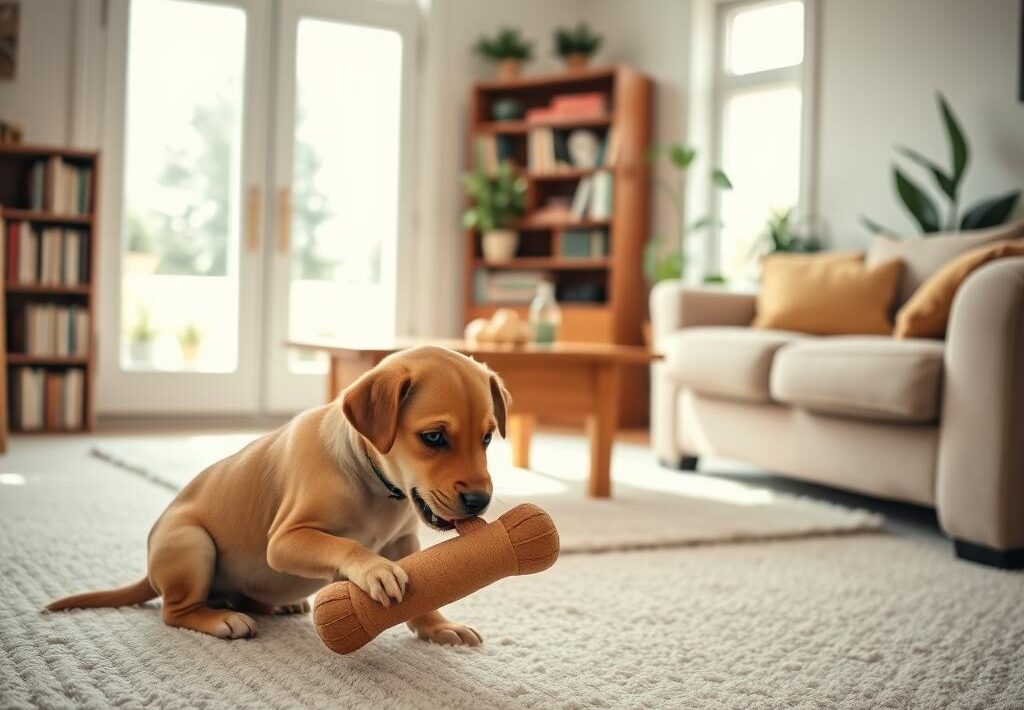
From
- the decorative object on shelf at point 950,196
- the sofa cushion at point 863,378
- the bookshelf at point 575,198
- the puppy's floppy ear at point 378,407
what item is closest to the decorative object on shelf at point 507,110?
the bookshelf at point 575,198

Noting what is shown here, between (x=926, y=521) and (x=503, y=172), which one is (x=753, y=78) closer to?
(x=503, y=172)

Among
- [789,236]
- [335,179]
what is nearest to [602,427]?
[789,236]

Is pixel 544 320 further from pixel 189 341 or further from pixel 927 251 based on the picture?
pixel 189 341

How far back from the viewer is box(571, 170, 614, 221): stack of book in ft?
18.3

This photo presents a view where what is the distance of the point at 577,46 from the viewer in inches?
224

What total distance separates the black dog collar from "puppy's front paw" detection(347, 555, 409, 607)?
13cm

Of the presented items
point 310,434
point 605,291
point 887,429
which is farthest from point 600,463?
point 605,291

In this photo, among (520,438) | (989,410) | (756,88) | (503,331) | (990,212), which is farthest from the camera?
(756,88)

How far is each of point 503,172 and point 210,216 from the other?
1620 mm

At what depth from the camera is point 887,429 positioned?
106 inches

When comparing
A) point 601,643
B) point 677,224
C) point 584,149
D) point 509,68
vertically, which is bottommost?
point 601,643

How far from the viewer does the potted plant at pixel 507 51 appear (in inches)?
227

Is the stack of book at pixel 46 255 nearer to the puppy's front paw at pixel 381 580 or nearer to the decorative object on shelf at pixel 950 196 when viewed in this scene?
the decorative object on shelf at pixel 950 196

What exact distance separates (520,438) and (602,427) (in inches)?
21.5
